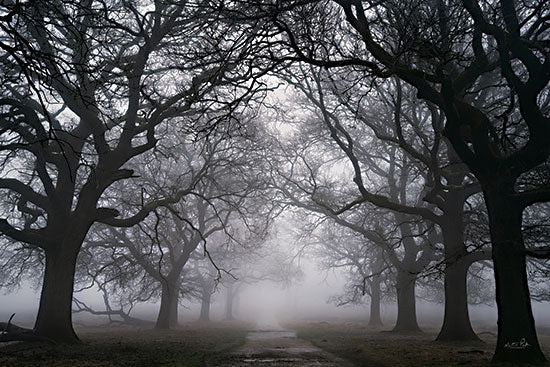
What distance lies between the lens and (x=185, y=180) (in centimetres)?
2277

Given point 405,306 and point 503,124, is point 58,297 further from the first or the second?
point 405,306

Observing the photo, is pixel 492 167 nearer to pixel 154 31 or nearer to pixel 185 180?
pixel 154 31

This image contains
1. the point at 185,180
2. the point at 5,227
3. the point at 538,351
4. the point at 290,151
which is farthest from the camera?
the point at 185,180

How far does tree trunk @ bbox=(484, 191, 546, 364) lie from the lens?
26.3 feet

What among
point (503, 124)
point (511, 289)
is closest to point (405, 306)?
point (511, 289)

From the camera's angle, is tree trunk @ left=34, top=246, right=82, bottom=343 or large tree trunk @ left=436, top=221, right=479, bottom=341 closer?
tree trunk @ left=34, top=246, right=82, bottom=343

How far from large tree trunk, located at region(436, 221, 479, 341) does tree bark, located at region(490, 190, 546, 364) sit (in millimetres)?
6058

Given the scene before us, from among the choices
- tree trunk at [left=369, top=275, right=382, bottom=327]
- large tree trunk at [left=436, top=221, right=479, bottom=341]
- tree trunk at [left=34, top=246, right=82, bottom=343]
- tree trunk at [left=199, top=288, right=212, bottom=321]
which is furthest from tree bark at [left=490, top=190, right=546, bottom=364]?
tree trunk at [left=199, top=288, right=212, bottom=321]

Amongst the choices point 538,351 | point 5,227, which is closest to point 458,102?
point 538,351

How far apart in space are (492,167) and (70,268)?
12.6m

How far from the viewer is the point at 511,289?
8.36 meters

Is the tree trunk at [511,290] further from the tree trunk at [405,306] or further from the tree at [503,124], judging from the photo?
the tree trunk at [405,306]

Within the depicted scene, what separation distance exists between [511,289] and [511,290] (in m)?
0.02

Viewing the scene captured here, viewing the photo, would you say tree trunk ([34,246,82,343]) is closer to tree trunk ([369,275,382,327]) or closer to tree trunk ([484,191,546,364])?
tree trunk ([484,191,546,364])
